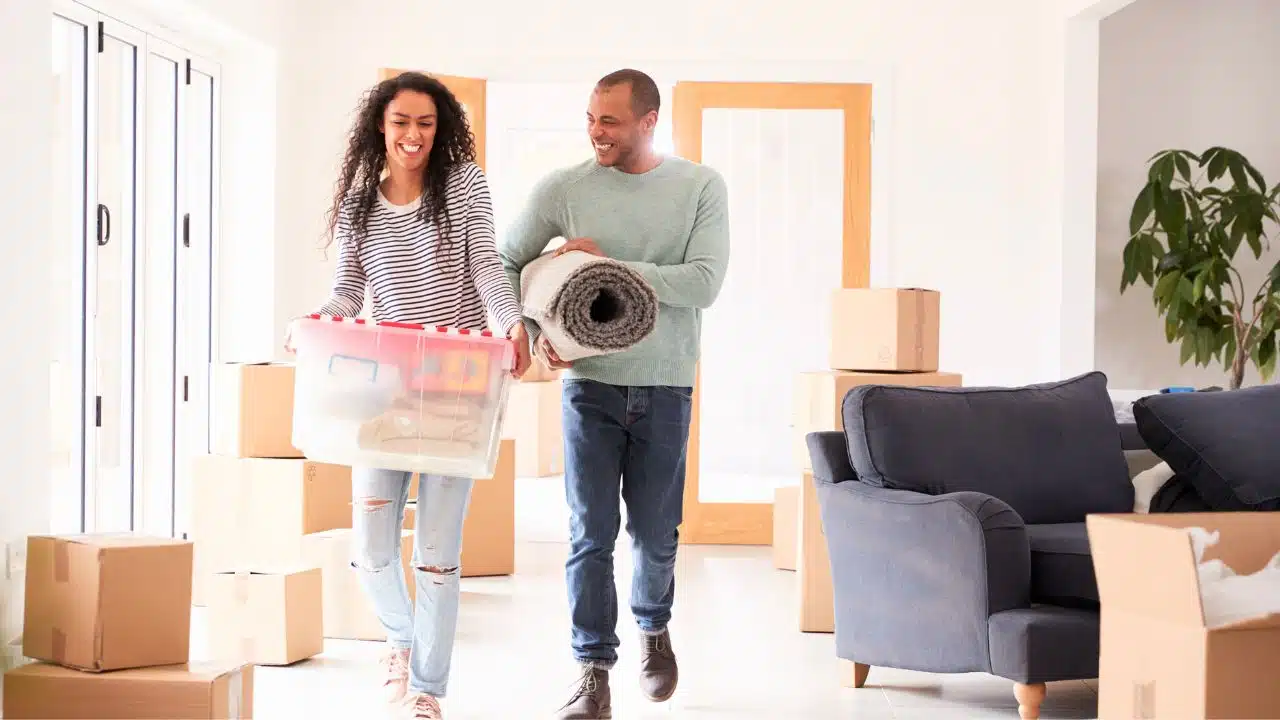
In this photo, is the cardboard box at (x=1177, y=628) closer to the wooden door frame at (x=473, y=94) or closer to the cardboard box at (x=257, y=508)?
the cardboard box at (x=257, y=508)

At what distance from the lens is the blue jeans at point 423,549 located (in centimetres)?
265

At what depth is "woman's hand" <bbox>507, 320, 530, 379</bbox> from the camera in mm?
2543

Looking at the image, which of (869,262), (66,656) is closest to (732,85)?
(869,262)

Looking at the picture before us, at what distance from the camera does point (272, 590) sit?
3369 millimetres

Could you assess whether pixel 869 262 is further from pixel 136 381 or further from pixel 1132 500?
pixel 136 381

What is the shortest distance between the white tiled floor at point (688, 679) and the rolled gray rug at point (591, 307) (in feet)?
2.98

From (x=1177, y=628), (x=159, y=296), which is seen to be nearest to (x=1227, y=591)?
(x=1177, y=628)

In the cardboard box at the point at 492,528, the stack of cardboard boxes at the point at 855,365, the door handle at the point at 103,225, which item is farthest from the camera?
the cardboard box at the point at 492,528

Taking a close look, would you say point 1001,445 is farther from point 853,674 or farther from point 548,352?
point 548,352

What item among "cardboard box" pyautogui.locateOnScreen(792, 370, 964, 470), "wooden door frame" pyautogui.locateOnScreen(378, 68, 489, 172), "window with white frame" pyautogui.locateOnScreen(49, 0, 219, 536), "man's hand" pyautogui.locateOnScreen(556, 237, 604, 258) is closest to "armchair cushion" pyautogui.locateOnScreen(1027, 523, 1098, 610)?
"cardboard box" pyautogui.locateOnScreen(792, 370, 964, 470)

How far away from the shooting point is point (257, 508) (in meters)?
4.00

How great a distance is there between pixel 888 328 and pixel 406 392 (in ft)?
6.21

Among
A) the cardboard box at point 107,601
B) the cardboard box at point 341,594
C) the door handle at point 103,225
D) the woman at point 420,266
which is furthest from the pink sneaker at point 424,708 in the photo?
the door handle at point 103,225

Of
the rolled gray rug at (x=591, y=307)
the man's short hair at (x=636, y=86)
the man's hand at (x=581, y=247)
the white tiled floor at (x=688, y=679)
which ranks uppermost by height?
the man's short hair at (x=636, y=86)
